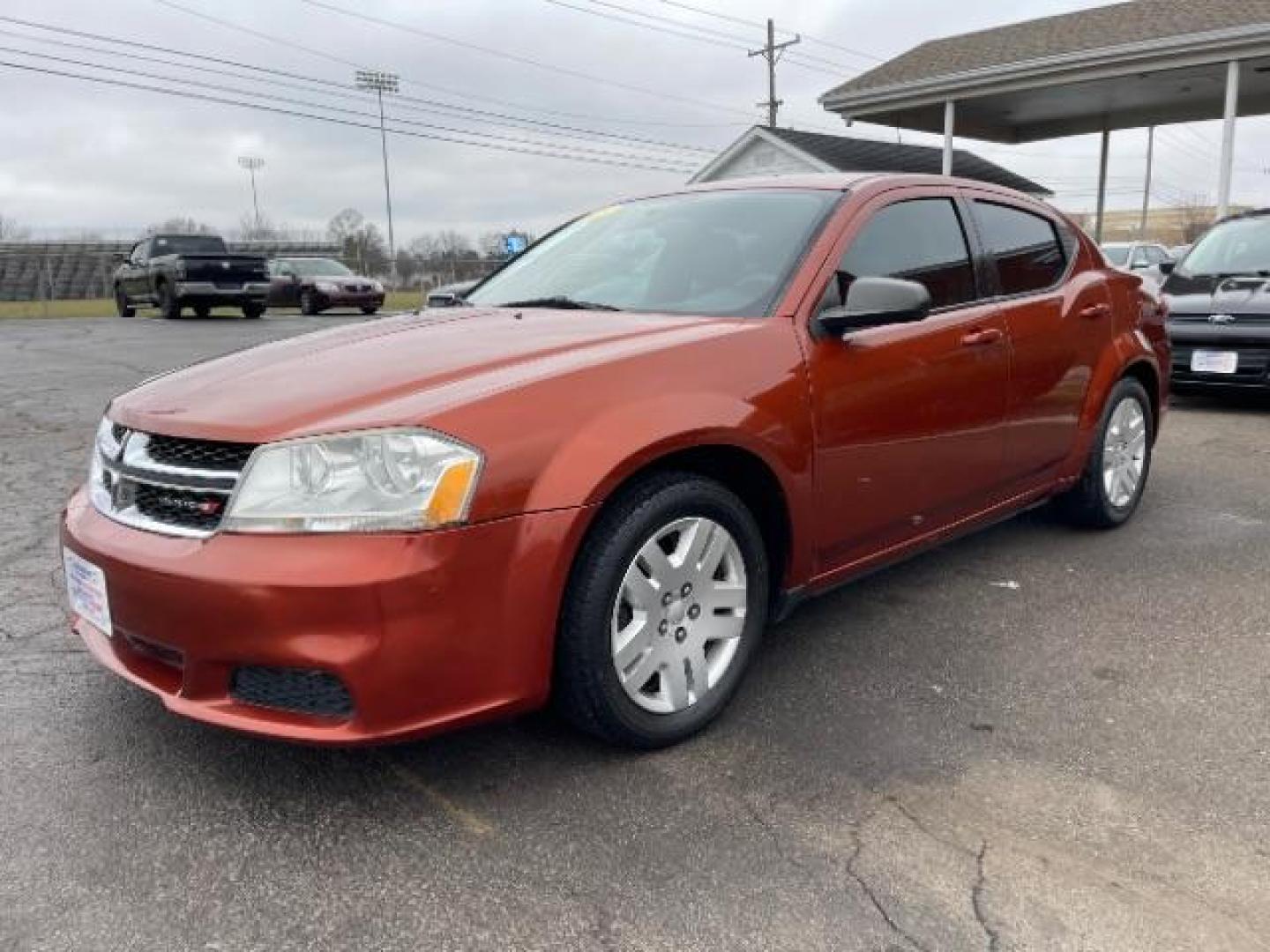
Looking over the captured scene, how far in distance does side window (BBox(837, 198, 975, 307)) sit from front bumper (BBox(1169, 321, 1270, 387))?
14.3ft

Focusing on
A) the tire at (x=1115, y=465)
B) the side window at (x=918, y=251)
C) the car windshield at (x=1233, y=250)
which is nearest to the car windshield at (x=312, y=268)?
the car windshield at (x=1233, y=250)

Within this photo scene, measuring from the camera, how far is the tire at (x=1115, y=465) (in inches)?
181

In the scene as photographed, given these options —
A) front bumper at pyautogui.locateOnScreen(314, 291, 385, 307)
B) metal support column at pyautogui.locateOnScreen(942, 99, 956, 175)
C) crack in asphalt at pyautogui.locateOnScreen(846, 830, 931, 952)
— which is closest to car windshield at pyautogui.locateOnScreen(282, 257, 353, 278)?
front bumper at pyautogui.locateOnScreen(314, 291, 385, 307)

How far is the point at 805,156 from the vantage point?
23891 mm

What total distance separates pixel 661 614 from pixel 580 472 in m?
0.49

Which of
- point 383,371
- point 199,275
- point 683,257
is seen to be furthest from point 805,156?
point 383,371

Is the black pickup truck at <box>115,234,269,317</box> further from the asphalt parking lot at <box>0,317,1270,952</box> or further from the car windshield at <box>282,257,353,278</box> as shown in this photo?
the asphalt parking lot at <box>0,317,1270,952</box>

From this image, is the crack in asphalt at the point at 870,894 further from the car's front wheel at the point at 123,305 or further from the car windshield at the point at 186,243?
the car's front wheel at the point at 123,305

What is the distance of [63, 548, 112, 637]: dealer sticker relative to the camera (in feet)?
8.32

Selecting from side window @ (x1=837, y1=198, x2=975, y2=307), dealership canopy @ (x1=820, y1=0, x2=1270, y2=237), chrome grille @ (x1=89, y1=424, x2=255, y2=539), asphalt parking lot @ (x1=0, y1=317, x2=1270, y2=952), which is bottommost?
asphalt parking lot @ (x1=0, y1=317, x2=1270, y2=952)

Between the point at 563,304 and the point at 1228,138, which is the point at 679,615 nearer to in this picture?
the point at 563,304

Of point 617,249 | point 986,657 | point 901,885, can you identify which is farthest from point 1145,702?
point 617,249

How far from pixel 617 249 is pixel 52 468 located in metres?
4.31

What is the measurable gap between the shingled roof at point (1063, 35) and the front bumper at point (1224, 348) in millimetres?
9749
